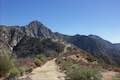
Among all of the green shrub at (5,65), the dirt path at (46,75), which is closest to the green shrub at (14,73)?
the green shrub at (5,65)

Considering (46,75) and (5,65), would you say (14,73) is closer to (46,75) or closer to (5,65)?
(5,65)

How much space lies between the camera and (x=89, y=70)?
1569cm

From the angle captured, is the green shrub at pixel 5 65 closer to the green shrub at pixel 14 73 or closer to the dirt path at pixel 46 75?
the green shrub at pixel 14 73

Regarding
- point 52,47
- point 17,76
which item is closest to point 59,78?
point 17,76

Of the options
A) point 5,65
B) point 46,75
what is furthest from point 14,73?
point 46,75

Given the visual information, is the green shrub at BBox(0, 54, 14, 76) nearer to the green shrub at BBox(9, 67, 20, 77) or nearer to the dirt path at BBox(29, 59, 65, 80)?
the green shrub at BBox(9, 67, 20, 77)

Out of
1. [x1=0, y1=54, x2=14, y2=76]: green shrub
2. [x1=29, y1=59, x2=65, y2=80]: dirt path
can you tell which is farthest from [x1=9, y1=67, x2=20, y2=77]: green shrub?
[x1=29, y1=59, x2=65, y2=80]: dirt path

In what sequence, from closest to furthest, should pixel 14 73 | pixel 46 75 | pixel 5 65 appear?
1. pixel 14 73
2. pixel 5 65
3. pixel 46 75

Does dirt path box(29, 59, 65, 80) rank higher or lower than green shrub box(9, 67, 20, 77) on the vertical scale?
lower

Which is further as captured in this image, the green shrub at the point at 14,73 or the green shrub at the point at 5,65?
the green shrub at the point at 5,65

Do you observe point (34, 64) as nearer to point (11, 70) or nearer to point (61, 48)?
point (11, 70)

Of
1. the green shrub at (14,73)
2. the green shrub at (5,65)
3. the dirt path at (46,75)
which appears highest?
the green shrub at (5,65)

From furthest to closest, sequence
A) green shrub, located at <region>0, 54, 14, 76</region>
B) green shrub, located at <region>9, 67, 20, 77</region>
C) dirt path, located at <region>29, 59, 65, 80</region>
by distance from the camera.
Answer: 1. green shrub, located at <region>0, 54, 14, 76</region>
2. dirt path, located at <region>29, 59, 65, 80</region>
3. green shrub, located at <region>9, 67, 20, 77</region>

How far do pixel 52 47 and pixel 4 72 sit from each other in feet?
122
